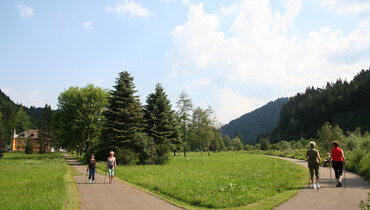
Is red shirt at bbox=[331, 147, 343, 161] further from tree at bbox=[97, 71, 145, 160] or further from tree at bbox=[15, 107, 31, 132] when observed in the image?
tree at bbox=[15, 107, 31, 132]

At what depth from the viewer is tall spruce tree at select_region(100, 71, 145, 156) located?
32.1 metres

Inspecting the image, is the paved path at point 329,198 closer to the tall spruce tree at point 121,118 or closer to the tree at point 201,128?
the tall spruce tree at point 121,118

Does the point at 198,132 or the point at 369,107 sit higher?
the point at 369,107

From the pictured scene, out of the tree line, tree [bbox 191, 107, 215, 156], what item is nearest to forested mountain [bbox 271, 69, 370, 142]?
tree [bbox 191, 107, 215, 156]

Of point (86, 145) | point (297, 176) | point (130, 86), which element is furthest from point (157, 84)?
point (297, 176)

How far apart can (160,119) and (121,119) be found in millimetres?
7068

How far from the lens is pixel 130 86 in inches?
1384

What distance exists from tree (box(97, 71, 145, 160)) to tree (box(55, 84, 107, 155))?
10.8m

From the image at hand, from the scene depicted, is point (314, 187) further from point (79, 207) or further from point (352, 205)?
point (79, 207)

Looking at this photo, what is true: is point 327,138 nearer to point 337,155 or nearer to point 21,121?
point 337,155

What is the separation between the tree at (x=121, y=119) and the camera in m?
32.1

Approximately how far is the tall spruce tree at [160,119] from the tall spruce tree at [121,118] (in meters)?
3.05

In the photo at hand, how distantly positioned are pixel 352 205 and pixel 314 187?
116 inches

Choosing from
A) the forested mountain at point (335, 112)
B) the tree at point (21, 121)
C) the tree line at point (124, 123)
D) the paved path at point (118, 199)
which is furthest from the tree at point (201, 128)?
the tree at point (21, 121)
